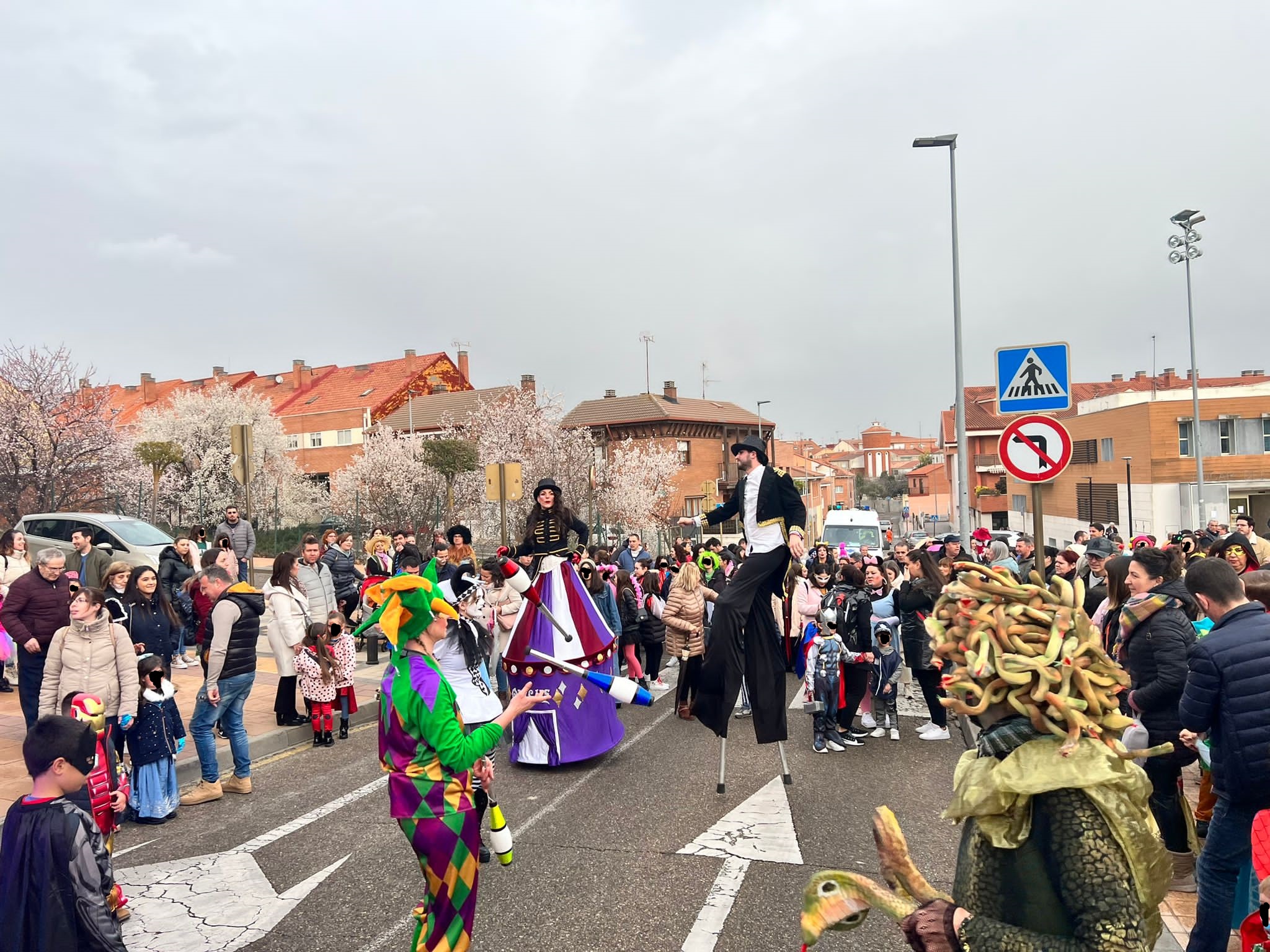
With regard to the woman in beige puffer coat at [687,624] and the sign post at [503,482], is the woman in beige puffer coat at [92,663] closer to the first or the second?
the woman in beige puffer coat at [687,624]

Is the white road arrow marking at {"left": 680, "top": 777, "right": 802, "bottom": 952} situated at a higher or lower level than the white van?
lower

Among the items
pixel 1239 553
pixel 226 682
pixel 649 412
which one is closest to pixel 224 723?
pixel 226 682

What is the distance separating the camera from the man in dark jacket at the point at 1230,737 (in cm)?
368

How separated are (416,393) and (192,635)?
4383 centimetres

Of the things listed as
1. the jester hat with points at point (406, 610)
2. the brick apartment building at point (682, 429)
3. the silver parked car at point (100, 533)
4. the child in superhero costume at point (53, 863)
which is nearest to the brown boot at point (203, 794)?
the child in superhero costume at point (53, 863)

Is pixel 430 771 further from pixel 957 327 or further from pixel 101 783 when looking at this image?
pixel 957 327

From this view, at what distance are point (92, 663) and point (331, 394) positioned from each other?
55050 millimetres

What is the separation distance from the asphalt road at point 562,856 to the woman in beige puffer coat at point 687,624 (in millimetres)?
1579

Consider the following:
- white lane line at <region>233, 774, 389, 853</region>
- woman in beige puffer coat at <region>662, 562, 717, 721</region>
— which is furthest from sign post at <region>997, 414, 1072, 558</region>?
white lane line at <region>233, 774, 389, 853</region>

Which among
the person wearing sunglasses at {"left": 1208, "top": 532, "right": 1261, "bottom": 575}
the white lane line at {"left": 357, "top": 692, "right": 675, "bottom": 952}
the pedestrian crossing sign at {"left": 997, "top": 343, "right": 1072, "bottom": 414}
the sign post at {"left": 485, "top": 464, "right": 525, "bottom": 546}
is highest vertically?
the pedestrian crossing sign at {"left": 997, "top": 343, "right": 1072, "bottom": 414}

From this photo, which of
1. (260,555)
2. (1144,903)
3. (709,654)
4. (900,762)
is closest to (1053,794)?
(1144,903)

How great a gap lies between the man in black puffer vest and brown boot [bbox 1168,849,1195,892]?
646 centimetres

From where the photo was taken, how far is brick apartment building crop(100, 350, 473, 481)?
52.2 metres

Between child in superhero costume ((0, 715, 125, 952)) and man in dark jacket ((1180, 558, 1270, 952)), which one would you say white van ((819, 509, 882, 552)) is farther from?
child in superhero costume ((0, 715, 125, 952))
